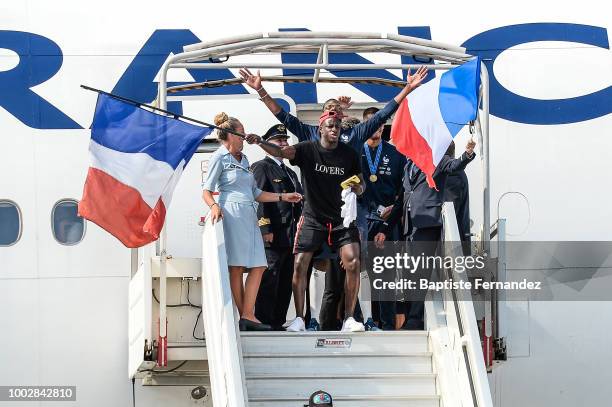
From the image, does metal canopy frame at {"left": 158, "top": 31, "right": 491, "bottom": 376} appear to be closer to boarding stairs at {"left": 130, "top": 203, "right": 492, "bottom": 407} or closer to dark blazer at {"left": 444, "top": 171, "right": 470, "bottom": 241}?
dark blazer at {"left": 444, "top": 171, "right": 470, "bottom": 241}

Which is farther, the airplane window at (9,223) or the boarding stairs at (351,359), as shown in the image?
the airplane window at (9,223)

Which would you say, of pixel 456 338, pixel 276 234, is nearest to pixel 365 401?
pixel 456 338

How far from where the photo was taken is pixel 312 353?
9.71 m

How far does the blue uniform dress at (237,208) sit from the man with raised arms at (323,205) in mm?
324

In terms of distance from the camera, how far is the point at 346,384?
375 inches

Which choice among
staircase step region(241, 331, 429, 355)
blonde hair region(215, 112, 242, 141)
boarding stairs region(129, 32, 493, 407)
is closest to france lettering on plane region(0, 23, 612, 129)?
boarding stairs region(129, 32, 493, 407)

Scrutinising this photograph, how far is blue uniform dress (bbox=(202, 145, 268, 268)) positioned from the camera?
32.1ft

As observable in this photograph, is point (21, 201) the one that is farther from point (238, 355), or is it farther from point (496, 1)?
point (496, 1)

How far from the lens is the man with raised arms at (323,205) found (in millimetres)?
9922

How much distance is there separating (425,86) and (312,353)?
2468mm

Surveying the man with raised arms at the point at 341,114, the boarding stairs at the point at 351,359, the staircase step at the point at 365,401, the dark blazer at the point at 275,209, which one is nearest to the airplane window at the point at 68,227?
the boarding stairs at the point at 351,359

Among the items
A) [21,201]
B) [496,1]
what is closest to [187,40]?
[21,201]

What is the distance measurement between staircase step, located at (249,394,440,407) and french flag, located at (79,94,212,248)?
1.74m

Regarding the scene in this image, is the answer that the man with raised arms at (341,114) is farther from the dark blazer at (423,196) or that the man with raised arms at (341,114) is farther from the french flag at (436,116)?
the dark blazer at (423,196)
